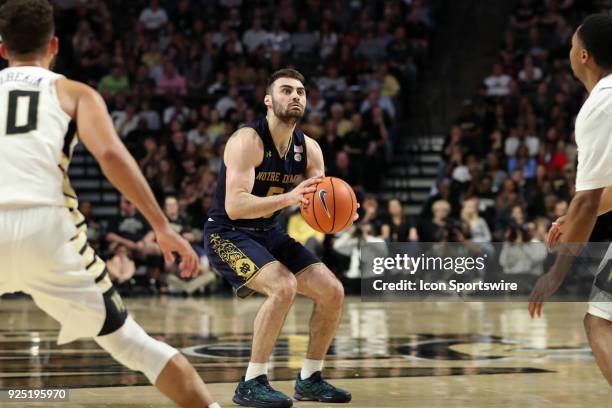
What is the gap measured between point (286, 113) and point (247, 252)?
86 centimetres

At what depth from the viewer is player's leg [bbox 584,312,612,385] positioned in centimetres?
464

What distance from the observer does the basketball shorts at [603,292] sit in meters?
4.70

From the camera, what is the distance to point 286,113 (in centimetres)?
637

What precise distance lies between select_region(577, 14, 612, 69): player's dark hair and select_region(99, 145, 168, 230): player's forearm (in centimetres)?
209

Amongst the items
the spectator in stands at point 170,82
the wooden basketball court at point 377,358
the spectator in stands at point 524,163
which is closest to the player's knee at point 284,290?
the wooden basketball court at point 377,358

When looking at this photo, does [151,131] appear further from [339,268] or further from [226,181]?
[226,181]

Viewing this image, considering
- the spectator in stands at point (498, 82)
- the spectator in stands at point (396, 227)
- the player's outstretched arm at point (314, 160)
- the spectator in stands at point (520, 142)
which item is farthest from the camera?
the spectator in stands at point (498, 82)

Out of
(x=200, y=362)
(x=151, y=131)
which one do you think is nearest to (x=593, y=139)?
(x=200, y=362)

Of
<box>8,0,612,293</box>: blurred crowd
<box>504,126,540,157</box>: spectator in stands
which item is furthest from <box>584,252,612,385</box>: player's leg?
<box>504,126,540,157</box>: spectator in stands

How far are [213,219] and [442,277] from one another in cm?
789

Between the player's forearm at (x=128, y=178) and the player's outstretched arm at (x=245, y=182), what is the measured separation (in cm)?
196

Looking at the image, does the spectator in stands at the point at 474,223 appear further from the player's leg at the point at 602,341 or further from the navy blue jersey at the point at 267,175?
the player's leg at the point at 602,341

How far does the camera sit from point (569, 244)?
4.51 metres

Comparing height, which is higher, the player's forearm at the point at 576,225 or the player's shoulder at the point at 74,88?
the player's shoulder at the point at 74,88
